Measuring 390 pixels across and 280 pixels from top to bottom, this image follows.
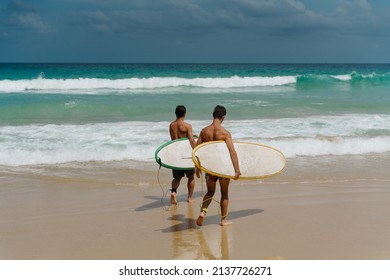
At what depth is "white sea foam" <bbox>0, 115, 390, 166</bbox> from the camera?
9.67m

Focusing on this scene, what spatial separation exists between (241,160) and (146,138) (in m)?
5.24

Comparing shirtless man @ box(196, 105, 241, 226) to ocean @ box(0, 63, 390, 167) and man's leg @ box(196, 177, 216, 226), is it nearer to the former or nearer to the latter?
man's leg @ box(196, 177, 216, 226)

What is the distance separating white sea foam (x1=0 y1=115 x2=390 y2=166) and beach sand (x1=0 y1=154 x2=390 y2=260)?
2.67 feet

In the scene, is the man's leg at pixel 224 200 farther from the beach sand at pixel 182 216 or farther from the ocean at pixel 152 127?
the ocean at pixel 152 127

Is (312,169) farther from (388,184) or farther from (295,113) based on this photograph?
(295,113)

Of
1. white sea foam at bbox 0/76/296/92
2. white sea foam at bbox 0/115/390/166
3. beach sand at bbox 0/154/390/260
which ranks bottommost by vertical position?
beach sand at bbox 0/154/390/260

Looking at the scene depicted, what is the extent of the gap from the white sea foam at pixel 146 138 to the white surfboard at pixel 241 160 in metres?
3.63

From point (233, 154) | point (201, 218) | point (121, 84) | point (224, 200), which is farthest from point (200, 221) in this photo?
point (121, 84)

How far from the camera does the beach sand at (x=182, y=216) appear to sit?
4.96 m

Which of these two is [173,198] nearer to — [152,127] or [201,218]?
[201,218]

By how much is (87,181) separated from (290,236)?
3765mm

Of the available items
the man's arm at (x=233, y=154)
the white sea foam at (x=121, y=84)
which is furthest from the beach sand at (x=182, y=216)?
the white sea foam at (x=121, y=84)

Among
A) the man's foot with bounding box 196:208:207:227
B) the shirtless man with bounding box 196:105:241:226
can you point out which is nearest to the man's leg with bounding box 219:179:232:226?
the shirtless man with bounding box 196:105:241:226

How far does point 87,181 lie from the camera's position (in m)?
7.82
